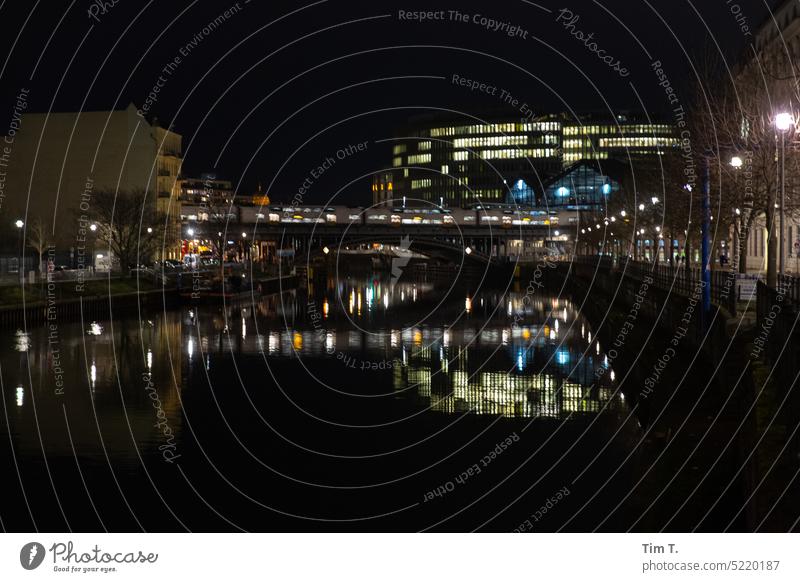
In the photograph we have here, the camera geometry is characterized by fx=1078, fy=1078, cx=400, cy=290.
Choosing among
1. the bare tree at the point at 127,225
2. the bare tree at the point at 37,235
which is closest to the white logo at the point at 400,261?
the bare tree at the point at 127,225

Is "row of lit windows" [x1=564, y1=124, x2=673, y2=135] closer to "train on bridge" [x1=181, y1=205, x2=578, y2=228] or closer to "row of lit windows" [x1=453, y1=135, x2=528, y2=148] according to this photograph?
"row of lit windows" [x1=453, y1=135, x2=528, y2=148]

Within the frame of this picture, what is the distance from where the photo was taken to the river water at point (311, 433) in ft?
71.4

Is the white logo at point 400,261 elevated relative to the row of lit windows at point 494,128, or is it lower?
lower

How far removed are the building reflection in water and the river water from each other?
0.62ft

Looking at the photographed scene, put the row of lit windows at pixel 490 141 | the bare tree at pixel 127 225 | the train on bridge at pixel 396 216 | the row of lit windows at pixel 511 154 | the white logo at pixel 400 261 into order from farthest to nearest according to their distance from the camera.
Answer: the row of lit windows at pixel 490 141 < the row of lit windows at pixel 511 154 < the white logo at pixel 400 261 < the train on bridge at pixel 396 216 < the bare tree at pixel 127 225

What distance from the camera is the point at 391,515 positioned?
2178 centimetres

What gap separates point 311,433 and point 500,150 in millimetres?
157912

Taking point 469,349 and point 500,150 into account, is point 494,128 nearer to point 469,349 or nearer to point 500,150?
point 500,150

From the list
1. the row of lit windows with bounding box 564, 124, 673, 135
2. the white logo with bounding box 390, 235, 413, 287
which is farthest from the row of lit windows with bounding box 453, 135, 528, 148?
the white logo with bounding box 390, 235, 413, 287

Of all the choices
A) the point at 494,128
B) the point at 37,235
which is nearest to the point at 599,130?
the point at 494,128

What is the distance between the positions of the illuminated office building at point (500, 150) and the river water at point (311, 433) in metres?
131

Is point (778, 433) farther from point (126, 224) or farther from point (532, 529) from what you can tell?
point (126, 224)

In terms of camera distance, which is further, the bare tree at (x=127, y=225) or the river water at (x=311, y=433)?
the bare tree at (x=127, y=225)
